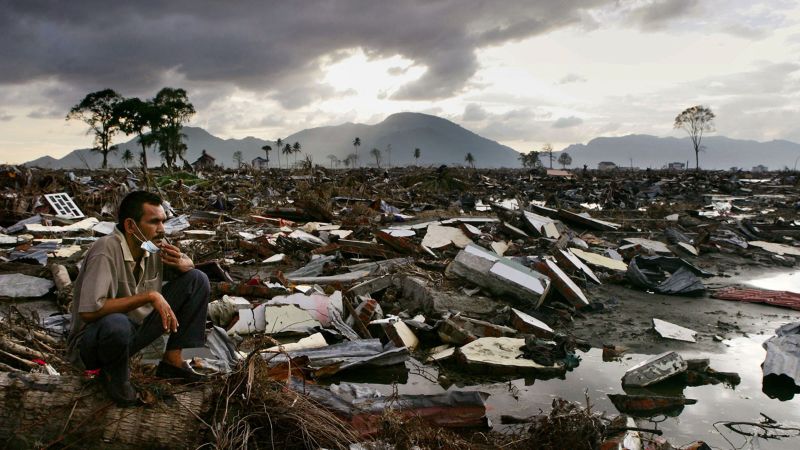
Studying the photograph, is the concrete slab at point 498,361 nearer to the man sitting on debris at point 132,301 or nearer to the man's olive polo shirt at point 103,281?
the man sitting on debris at point 132,301

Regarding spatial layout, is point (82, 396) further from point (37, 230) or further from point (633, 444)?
point (37, 230)

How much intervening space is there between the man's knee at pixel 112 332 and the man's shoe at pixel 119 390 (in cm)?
18

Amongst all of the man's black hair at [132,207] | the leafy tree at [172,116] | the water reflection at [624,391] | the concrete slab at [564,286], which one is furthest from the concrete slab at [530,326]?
the leafy tree at [172,116]

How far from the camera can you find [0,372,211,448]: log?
2.26 m

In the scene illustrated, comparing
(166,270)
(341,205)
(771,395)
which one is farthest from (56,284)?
(341,205)

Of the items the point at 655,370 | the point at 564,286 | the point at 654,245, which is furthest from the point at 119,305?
the point at 654,245

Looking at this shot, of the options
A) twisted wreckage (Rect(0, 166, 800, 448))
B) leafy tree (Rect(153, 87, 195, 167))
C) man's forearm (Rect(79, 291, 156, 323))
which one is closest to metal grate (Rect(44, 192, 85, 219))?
twisted wreckage (Rect(0, 166, 800, 448))

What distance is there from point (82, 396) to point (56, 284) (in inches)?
165

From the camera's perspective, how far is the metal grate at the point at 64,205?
10492mm

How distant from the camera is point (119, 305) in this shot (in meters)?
2.32

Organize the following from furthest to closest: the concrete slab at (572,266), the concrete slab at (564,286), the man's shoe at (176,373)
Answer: the concrete slab at (572,266) < the concrete slab at (564,286) < the man's shoe at (176,373)

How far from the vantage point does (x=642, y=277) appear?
657 cm

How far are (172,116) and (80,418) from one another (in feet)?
150

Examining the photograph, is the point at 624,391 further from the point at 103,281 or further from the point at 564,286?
the point at 103,281
